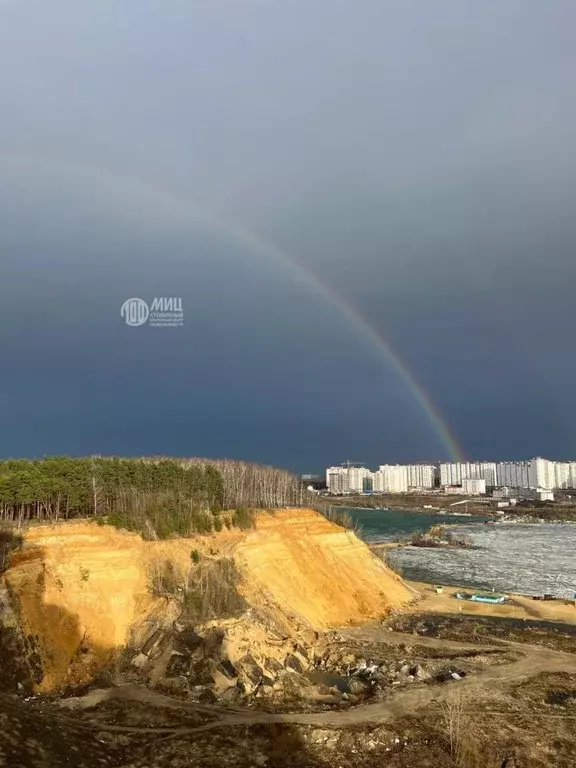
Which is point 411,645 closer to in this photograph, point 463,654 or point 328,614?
point 463,654

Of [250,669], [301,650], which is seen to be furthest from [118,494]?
[250,669]

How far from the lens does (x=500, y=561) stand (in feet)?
241

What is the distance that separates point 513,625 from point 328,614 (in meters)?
11.8

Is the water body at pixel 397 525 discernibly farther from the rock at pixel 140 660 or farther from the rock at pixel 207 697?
the rock at pixel 207 697

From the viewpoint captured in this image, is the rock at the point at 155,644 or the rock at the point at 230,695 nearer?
the rock at the point at 230,695

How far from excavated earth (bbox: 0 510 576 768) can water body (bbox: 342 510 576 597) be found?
64.2 feet

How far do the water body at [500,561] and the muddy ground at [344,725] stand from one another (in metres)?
30.2

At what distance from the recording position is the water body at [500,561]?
56.9 m

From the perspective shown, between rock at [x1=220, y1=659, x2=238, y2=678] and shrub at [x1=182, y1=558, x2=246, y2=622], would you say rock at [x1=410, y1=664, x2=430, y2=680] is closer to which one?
rock at [x1=220, y1=659, x2=238, y2=678]

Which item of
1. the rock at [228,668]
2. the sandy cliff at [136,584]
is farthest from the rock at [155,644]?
the rock at [228,668]

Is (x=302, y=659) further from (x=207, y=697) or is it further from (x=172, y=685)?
(x=172, y=685)

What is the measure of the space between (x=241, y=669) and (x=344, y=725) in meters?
5.63

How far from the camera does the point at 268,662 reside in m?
25.3

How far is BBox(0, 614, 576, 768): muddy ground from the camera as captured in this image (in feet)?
56.0
